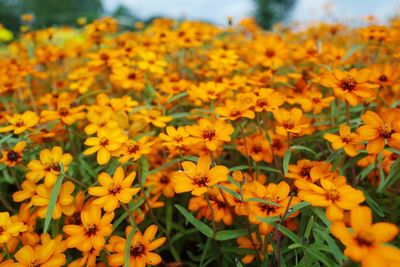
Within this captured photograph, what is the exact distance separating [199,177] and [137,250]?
25 centimetres

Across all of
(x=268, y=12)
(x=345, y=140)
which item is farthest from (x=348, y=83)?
(x=268, y=12)

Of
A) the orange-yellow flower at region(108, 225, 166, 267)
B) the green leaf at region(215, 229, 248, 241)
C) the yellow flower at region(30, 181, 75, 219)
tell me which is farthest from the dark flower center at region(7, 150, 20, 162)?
the green leaf at region(215, 229, 248, 241)

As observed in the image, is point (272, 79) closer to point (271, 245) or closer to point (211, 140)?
point (211, 140)

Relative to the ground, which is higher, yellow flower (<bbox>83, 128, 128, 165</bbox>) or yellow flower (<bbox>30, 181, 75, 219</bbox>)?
yellow flower (<bbox>83, 128, 128, 165</bbox>)

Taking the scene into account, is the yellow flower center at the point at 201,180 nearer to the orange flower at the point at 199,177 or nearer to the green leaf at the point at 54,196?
the orange flower at the point at 199,177

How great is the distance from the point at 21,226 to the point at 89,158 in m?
0.52

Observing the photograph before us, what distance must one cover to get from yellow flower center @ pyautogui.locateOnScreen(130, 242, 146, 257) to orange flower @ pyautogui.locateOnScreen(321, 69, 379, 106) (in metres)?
0.70

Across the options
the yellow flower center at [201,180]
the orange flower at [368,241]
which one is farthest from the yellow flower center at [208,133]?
the orange flower at [368,241]

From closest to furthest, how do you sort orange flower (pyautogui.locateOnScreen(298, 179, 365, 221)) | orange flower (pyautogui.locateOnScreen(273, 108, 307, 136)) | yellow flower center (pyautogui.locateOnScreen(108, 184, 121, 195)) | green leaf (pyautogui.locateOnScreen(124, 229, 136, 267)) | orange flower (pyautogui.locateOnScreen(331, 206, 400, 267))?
orange flower (pyautogui.locateOnScreen(331, 206, 400, 267)) → orange flower (pyautogui.locateOnScreen(298, 179, 365, 221)) → green leaf (pyautogui.locateOnScreen(124, 229, 136, 267)) → yellow flower center (pyautogui.locateOnScreen(108, 184, 121, 195)) → orange flower (pyautogui.locateOnScreen(273, 108, 307, 136))

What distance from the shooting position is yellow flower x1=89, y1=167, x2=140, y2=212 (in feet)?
3.06

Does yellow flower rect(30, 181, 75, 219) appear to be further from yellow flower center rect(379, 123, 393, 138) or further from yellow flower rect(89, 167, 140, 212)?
yellow flower center rect(379, 123, 393, 138)

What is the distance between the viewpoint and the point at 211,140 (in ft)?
3.42

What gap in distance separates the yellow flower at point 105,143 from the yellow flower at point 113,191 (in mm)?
101

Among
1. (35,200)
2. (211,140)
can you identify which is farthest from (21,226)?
(211,140)
